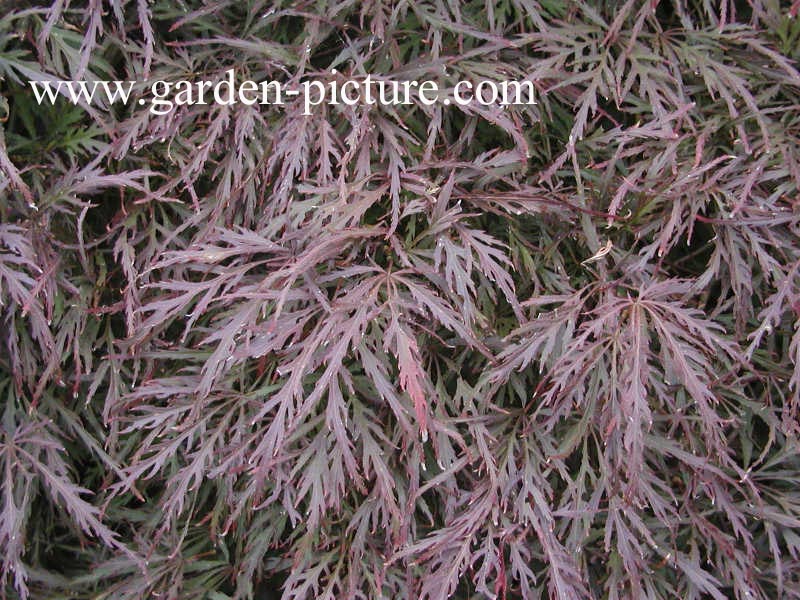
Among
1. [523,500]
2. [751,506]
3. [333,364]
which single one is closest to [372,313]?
[333,364]

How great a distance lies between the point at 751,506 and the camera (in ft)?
5.36

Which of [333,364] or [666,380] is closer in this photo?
[333,364]

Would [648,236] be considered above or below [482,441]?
above

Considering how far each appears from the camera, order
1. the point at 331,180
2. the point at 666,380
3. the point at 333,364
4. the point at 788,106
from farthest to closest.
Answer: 1. the point at 788,106
2. the point at 331,180
3. the point at 666,380
4. the point at 333,364

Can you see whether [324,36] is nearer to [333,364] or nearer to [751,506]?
[333,364]

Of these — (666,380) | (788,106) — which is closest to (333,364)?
(666,380)

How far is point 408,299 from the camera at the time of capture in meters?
1.58

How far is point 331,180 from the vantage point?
162 cm

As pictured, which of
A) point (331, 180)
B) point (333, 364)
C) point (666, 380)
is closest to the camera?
point (333, 364)

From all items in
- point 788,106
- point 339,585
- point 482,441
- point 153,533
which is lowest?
point 153,533

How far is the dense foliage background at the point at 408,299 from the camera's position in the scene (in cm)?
153

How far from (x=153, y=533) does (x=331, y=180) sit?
954mm

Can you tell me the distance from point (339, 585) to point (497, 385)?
0.55 meters

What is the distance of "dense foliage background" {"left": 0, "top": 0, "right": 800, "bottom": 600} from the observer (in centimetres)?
153
